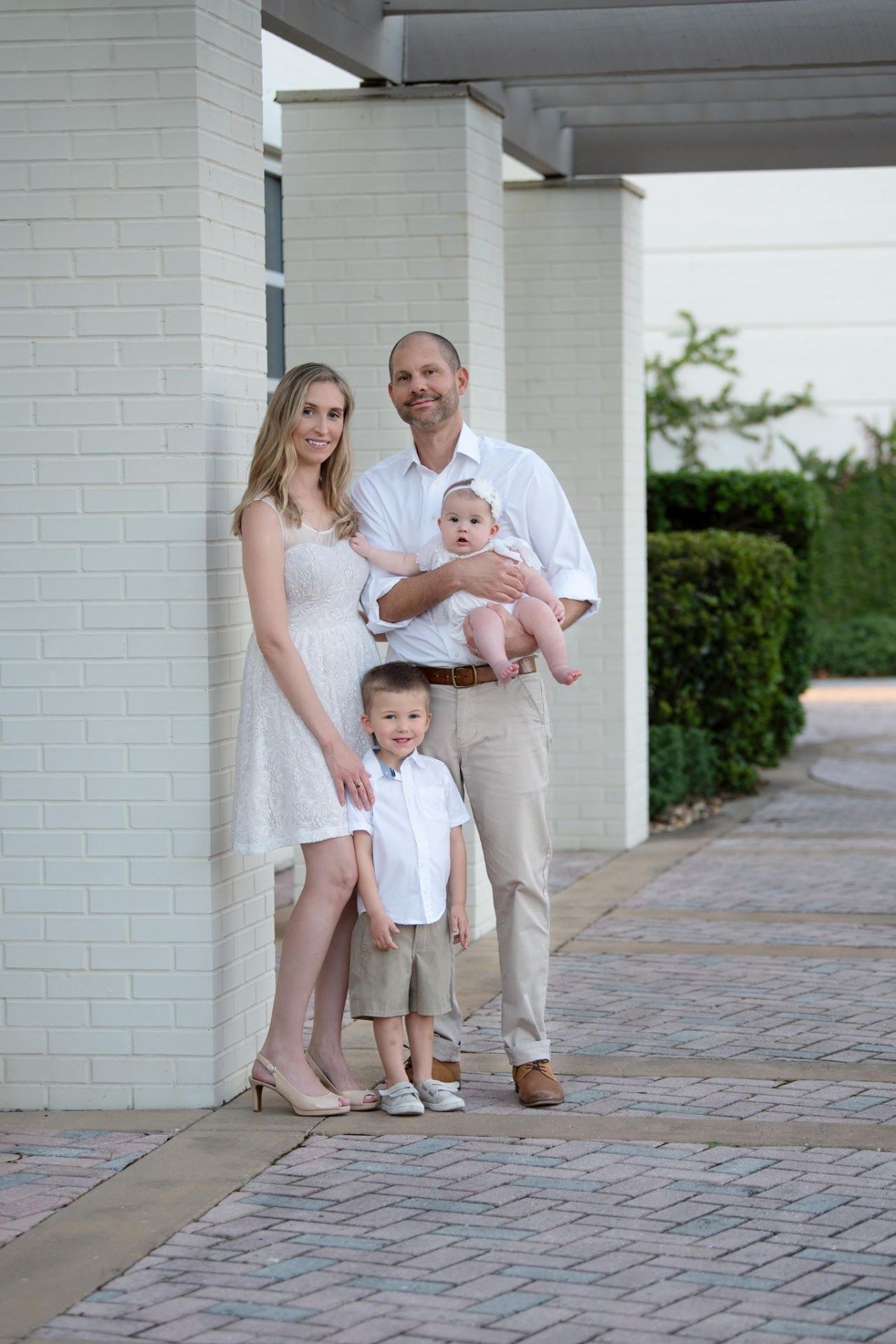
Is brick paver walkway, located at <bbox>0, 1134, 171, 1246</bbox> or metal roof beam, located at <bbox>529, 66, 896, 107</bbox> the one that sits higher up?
metal roof beam, located at <bbox>529, 66, 896, 107</bbox>

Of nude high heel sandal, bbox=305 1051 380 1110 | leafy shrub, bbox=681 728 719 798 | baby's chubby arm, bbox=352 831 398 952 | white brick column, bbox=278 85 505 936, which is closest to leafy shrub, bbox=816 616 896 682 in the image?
leafy shrub, bbox=681 728 719 798

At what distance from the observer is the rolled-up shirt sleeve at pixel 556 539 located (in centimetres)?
508

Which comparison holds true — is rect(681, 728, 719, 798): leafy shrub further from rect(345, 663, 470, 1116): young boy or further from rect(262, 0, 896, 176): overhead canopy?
rect(345, 663, 470, 1116): young boy

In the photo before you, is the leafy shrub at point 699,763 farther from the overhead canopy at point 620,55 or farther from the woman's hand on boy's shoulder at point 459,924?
the woman's hand on boy's shoulder at point 459,924

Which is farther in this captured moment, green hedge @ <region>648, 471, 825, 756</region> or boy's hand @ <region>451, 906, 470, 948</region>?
green hedge @ <region>648, 471, 825, 756</region>

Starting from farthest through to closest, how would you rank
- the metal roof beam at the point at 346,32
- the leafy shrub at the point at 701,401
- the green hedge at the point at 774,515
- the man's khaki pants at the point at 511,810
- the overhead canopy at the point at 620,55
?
the leafy shrub at the point at 701,401, the green hedge at the point at 774,515, the overhead canopy at the point at 620,55, the metal roof beam at the point at 346,32, the man's khaki pants at the point at 511,810

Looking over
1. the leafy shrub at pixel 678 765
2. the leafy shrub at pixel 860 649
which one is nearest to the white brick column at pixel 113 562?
the leafy shrub at pixel 678 765

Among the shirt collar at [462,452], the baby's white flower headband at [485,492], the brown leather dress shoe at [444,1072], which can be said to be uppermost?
the shirt collar at [462,452]

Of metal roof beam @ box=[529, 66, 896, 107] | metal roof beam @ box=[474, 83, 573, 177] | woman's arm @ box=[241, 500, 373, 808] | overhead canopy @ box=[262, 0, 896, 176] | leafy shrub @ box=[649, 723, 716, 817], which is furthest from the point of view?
leafy shrub @ box=[649, 723, 716, 817]

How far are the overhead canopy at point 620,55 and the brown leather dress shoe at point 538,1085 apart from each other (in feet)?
11.4

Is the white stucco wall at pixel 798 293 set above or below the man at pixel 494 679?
above

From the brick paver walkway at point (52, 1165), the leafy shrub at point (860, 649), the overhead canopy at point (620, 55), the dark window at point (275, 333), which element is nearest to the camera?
the brick paver walkway at point (52, 1165)

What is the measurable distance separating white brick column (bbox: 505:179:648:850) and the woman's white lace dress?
453cm

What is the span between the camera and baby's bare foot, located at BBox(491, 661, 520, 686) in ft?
16.0
